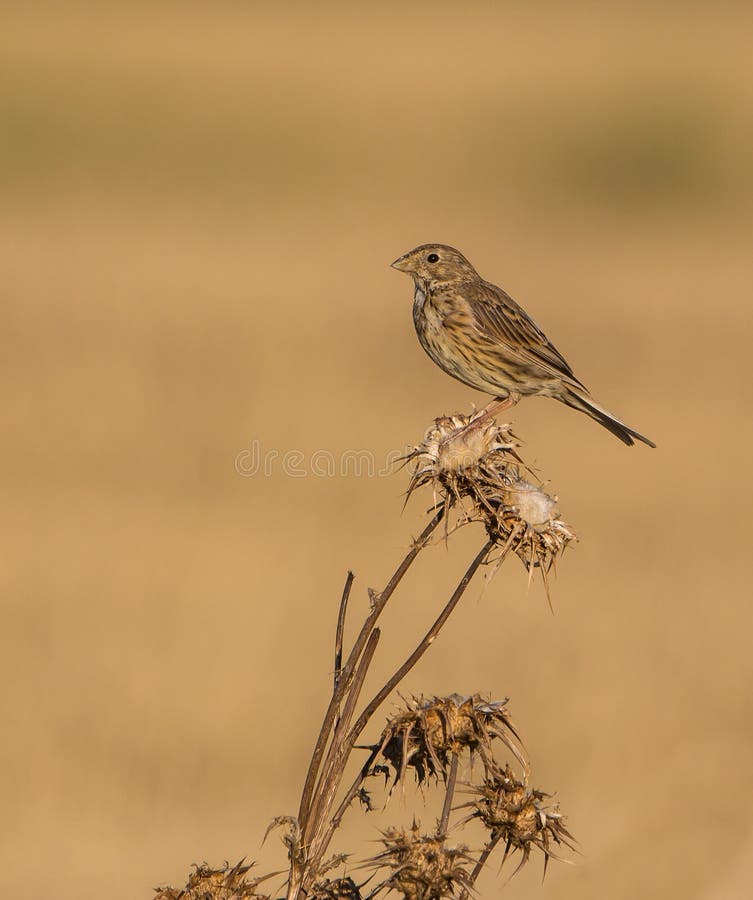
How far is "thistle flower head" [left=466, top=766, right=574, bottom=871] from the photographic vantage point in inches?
133

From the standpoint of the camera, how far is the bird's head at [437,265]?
23.9 ft

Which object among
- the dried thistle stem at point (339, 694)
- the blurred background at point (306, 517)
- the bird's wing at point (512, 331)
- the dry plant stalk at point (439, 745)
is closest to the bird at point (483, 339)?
the bird's wing at point (512, 331)

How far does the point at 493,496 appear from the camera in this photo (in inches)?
146

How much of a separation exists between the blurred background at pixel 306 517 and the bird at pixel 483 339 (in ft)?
6.51

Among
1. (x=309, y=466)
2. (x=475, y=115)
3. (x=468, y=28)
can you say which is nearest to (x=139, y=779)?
(x=309, y=466)

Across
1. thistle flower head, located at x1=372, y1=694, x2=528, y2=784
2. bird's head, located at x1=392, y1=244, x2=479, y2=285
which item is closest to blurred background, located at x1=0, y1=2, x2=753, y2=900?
thistle flower head, located at x1=372, y1=694, x2=528, y2=784

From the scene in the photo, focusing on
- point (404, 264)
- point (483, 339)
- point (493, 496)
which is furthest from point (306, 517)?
point (493, 496)

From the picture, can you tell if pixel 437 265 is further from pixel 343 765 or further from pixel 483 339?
pixel 343 765

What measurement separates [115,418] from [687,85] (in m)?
35.2

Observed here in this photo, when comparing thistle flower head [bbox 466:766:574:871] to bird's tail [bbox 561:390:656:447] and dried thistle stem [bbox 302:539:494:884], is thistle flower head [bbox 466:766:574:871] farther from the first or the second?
bird's tail [bbox 561:390:656:447]

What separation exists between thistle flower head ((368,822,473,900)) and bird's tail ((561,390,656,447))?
3153 mm

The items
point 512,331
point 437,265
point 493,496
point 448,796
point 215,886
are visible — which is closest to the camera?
point 215,886

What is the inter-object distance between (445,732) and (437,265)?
13.9 ft

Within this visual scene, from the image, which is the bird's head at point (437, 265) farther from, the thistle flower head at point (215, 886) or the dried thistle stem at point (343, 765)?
the thistle flower head at point (215, 886)
